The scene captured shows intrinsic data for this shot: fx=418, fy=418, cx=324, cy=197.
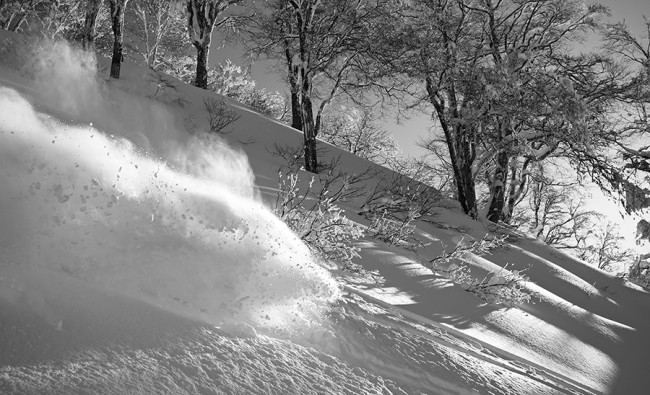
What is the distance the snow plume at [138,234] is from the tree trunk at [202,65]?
41.2ft

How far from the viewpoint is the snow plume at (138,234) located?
199 cm

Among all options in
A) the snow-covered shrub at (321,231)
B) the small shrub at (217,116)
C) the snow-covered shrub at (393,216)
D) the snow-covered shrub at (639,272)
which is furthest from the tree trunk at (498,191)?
the snow-covered shrub at (321,231)

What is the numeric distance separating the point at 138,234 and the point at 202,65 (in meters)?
14.4

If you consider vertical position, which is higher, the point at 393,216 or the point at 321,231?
the point at 393,216

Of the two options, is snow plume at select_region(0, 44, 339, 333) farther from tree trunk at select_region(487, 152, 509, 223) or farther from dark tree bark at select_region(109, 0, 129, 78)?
tree trunk at select_region(487, 152, 509, 223)

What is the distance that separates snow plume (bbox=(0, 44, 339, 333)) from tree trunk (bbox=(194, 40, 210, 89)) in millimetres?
12561

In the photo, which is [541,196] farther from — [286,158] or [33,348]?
[33,348]

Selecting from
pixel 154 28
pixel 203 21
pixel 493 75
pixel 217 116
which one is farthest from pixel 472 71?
pixel 154 28

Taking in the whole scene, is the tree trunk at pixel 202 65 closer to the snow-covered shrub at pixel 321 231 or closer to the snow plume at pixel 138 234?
the snow-covered shrub at pixel 321 231

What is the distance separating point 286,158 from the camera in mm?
8031

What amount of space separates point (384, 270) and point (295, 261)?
1.61m

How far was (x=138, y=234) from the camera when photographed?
229 centimetres

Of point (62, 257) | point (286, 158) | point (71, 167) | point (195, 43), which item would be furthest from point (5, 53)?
point (195, 43)

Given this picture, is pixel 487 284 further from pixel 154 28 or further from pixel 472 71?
pixel 154 28
